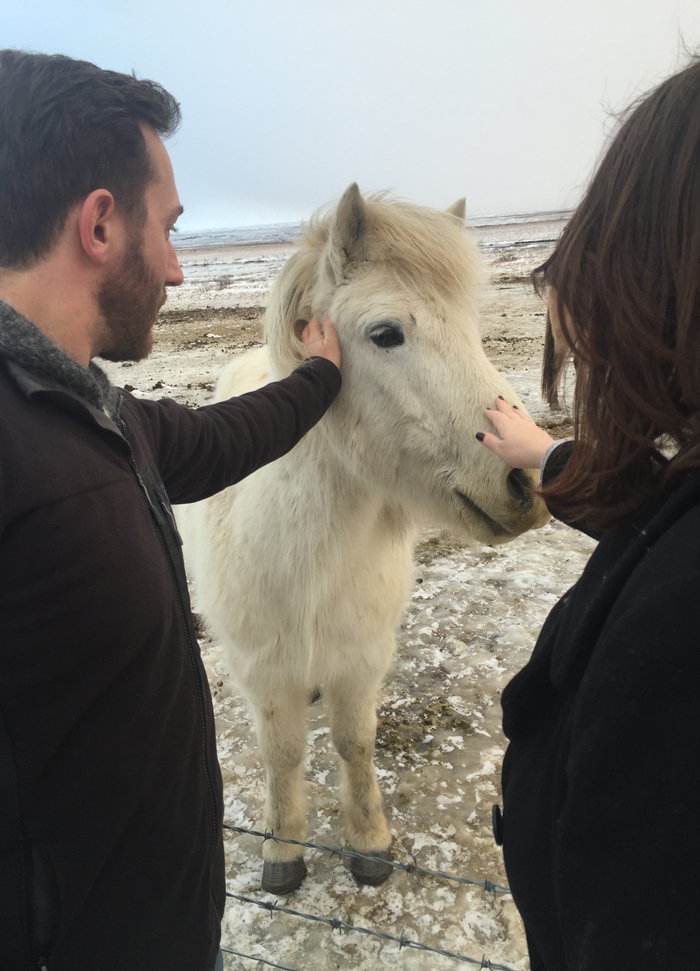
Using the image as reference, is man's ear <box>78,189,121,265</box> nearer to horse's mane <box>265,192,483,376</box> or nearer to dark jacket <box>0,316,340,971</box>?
dark jacket <box>0,316,340,971</box>

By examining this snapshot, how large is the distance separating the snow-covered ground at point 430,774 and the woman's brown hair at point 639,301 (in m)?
1.60

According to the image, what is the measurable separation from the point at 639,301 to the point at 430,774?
282cm

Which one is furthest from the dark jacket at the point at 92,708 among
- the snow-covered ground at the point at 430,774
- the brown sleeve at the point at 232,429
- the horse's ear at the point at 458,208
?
the horse's ear at the point at 458,208

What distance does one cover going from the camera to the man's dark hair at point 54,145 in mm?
1068

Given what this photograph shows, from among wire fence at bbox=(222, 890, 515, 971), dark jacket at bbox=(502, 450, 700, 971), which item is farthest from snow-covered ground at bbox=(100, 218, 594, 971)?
dark jacket at bbox=(502, 450, 700, 971)

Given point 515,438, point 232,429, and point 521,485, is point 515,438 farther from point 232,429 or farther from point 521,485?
point 232,429

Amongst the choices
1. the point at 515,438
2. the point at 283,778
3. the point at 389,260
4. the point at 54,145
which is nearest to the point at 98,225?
the point at 54,145

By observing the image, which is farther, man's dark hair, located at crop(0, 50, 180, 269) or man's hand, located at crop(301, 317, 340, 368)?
man's hand, located at crop(301, 317, 340, 368)

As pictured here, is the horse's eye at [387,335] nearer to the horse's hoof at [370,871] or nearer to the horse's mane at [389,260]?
the horse's mane at [389,260]

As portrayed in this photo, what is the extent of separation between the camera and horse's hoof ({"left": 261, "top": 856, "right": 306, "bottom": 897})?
2.46 meters

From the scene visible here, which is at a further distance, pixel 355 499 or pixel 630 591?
pixel 355 499

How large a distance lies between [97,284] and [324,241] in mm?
992

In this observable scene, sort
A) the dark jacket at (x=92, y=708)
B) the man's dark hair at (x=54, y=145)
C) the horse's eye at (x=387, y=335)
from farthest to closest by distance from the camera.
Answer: the horse's eye at (x=387, y=335), the man's dark hair at (x=54, y=145), the dark jacket at (x=92, y=708)

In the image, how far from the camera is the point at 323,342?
1865mm
